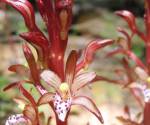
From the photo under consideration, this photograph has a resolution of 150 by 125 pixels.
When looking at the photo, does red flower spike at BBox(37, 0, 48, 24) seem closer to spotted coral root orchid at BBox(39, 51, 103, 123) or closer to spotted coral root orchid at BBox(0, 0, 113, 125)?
spotted coral root orchid at BBox(0, 0, 113, 125)

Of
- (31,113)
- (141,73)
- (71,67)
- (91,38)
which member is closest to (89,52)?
(71,67)

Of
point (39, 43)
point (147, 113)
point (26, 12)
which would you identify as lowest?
point (147, 113)

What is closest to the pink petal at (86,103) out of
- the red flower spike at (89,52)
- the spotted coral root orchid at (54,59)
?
the spotted coral root orchid at (54,59)

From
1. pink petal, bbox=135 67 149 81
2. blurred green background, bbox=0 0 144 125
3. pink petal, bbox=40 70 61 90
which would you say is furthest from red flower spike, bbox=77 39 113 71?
blurred green background, bbox=0 0 144 125

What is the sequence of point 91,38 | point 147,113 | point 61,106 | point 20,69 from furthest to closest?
point 91,38 → point 147,113 → point 20,69 → point 61,106

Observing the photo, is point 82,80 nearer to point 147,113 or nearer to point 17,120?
point 17,120
